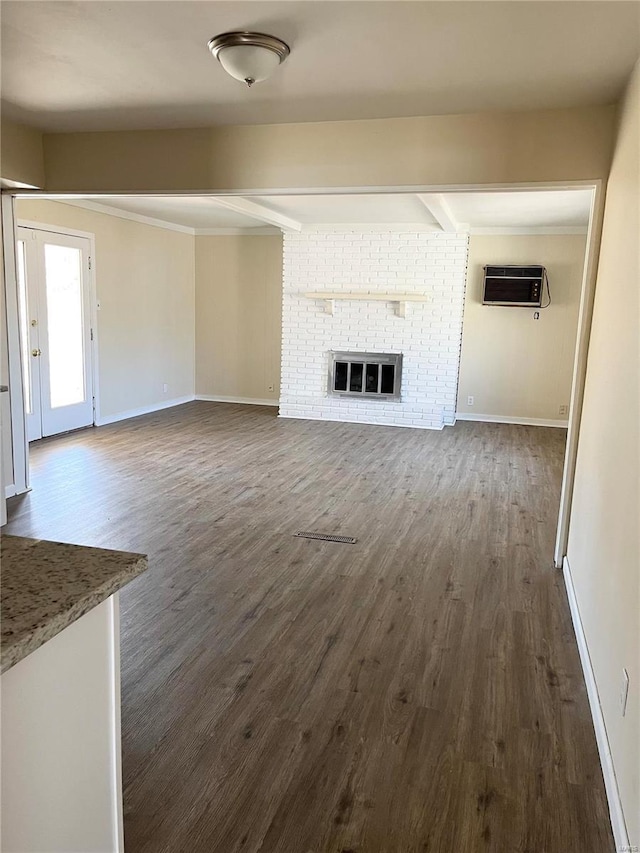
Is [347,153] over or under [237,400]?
over

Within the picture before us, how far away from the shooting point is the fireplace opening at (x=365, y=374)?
8078mm

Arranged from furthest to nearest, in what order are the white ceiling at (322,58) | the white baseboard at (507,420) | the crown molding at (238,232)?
the crown molding at (238,232) < the white baseboard at (507,420) < the white ceiling at (322,58)

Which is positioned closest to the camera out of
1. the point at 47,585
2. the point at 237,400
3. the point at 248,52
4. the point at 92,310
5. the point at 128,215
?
the point at 47,585

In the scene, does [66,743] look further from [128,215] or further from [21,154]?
[128,215]

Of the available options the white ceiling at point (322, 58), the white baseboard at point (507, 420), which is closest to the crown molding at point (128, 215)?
the white ceiling at point (322, 58)

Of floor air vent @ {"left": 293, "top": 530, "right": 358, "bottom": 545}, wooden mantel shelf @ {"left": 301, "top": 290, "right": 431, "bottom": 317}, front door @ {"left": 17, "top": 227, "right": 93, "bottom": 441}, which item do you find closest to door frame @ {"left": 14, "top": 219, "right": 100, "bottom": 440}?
front door @ {"left": 17, "top": 227, "right": 93, "bottom": 441}

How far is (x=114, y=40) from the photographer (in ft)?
8.66

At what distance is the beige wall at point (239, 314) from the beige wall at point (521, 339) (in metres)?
2.70

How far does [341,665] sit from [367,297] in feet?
19.3

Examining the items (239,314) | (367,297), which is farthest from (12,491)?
(239,314)

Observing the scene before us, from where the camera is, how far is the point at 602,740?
214cm

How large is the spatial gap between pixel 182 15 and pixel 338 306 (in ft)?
19.1

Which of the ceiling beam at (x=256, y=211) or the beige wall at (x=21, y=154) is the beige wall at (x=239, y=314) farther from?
the beige wall at (x=21, y=154)

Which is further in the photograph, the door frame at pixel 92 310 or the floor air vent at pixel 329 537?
the door frame at pixel 92 310
